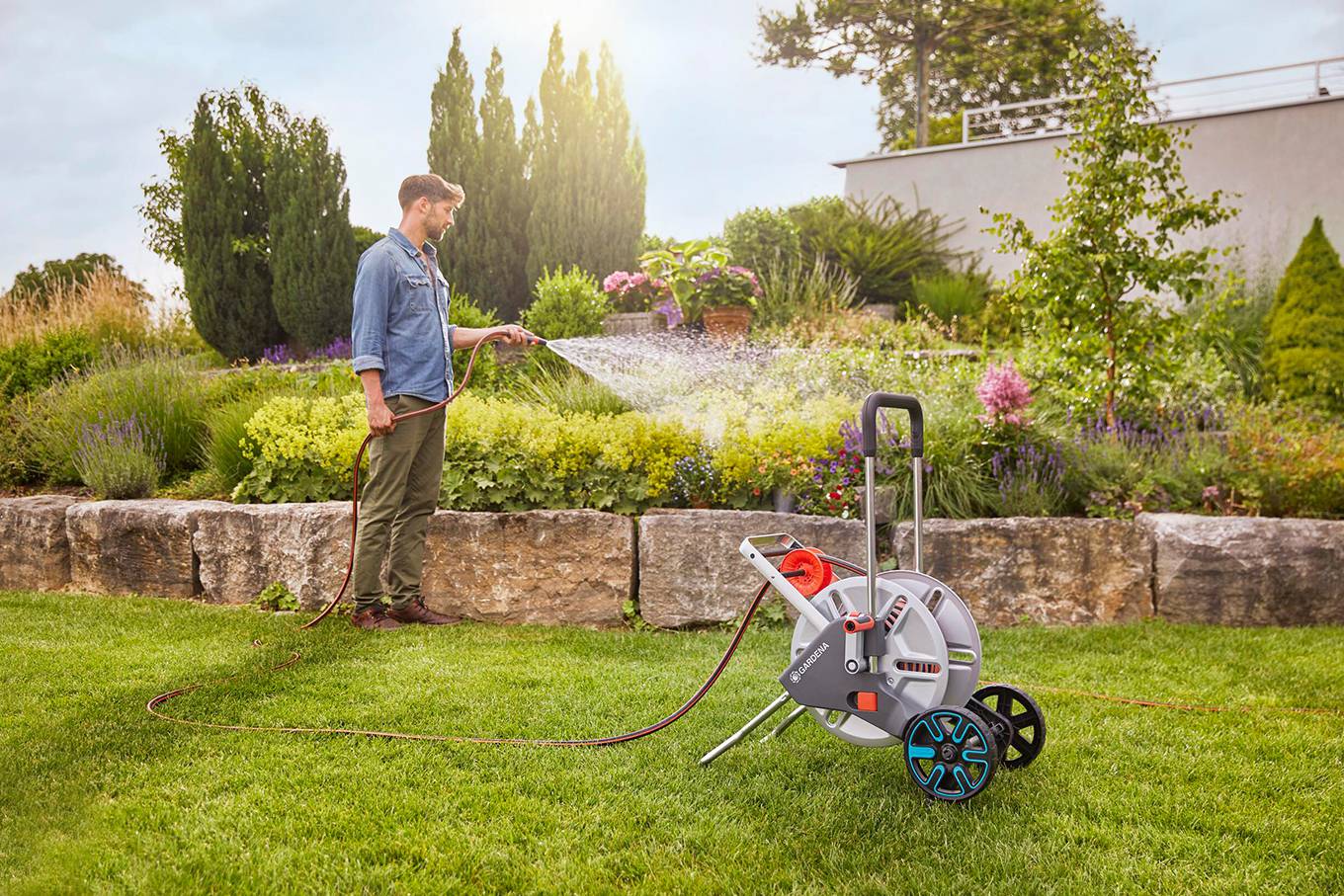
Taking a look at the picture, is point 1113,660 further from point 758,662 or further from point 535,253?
point 535,253

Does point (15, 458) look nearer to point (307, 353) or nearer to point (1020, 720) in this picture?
point (307, 353)

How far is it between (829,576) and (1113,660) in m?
2.20

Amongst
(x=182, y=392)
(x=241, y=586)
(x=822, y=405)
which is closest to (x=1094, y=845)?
(x=822, y=405)

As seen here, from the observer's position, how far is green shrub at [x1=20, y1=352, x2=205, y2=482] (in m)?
6.89

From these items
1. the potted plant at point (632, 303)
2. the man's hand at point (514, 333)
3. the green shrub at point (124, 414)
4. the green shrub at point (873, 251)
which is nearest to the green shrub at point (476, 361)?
the potted plant at point (632, 303)

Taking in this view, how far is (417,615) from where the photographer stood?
16.4 feet

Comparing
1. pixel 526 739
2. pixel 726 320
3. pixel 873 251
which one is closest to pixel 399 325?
pixel 526 739

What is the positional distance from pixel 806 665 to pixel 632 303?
28.3 ft

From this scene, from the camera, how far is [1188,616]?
5137 mm

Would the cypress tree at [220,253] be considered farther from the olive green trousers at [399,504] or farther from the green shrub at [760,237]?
the olive green trousers at [399,504]

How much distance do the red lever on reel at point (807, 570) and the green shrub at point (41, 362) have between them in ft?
25.9

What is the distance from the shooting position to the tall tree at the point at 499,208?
497 inches

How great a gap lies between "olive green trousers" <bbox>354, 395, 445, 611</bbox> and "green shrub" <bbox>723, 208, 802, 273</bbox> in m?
8.01

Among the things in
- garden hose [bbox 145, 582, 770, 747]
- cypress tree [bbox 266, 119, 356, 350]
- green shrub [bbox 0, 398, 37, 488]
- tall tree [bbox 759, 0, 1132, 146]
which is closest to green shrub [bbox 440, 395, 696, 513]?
garden hose [bbox 145, 582, 770, 747]
